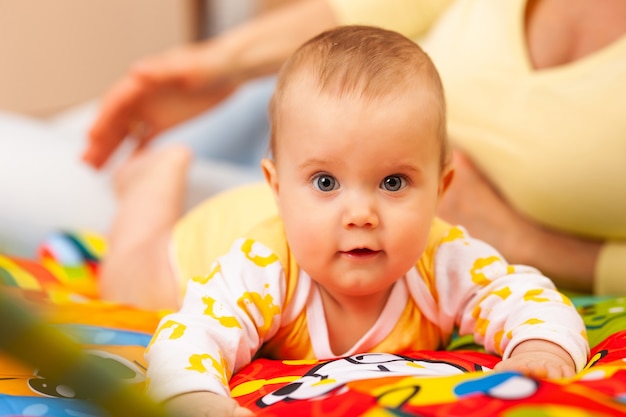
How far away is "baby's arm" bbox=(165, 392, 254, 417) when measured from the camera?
20.7 inches

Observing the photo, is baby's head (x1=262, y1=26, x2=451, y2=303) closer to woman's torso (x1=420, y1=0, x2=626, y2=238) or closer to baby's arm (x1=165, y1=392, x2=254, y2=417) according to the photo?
baby's arm (x1=165, y1=392, x2=254, y2=417)

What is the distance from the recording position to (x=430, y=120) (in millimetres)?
644

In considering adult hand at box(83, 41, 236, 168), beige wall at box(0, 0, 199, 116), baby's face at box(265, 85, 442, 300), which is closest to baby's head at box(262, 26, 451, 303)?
baby's face at box(265, 85, 442, 300)

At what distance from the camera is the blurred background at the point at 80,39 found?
2158 millimetres

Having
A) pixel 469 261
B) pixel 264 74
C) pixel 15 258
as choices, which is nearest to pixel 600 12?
pixel 469 261

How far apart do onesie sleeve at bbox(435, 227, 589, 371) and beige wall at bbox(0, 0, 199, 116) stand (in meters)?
1.74

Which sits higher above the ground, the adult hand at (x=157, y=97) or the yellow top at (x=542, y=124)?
the adult hand at (x=157, y=97)

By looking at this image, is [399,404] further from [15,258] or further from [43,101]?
[43,101]

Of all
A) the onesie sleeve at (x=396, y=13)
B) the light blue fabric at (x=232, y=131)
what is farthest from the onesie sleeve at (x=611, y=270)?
the light blue fabric at (x=232, y=131)

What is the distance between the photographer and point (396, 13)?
4.14ft

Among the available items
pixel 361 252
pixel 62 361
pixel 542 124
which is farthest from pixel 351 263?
pixel 542 124

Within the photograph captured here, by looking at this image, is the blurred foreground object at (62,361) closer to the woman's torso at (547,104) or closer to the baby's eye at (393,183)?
the baby's eye at (393,183)

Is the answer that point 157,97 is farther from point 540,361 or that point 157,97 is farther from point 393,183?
point 540,361

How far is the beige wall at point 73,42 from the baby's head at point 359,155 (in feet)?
5.61
